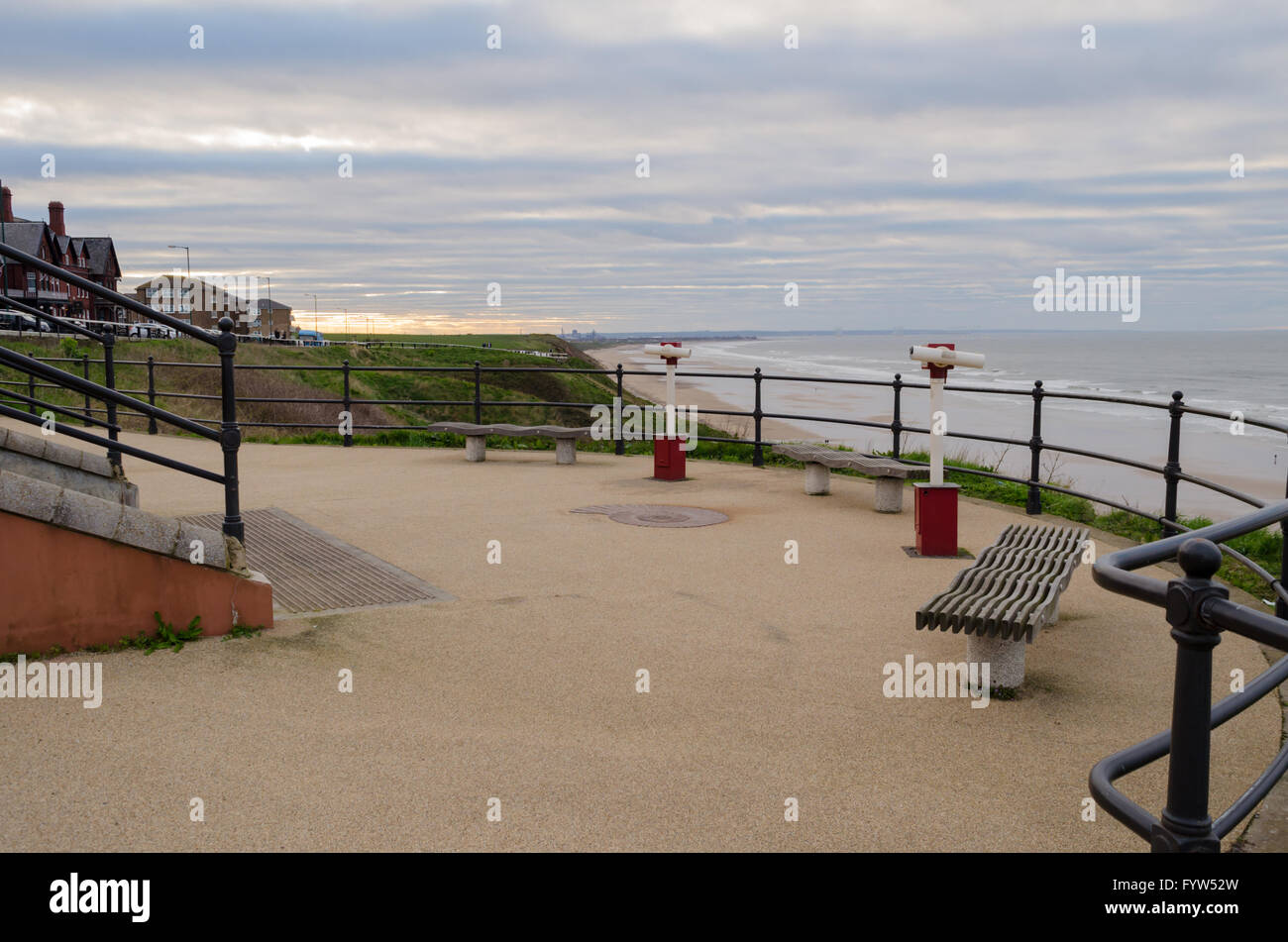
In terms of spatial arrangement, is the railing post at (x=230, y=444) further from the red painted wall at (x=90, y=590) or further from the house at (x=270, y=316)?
the house at (x=270, y=316)

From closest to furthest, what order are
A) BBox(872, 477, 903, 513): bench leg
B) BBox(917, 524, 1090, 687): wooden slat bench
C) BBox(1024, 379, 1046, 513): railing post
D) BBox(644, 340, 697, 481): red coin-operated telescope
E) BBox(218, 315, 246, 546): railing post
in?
1. BBox(917, 524, 1090, 687): wooden slat bench
2. BBox(218, 315, 246, 546): railing post
3. BBox(1024, 379, 1046, 513): railing post
4. BBox(872, 477, 903, 513): bench leg
5. BBox(644, 340, 697, 481): red coin-operated telescope

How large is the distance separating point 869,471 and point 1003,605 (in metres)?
4.84

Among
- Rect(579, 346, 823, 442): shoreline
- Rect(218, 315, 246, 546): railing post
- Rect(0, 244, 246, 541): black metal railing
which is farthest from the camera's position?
Rect(579, 346, 823, 442): shoreline

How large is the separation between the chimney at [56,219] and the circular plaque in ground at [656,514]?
8489 centimetres

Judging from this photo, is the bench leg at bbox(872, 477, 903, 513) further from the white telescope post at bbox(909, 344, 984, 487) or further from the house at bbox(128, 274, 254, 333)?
the house at bbox(128, 274, 254, 333)

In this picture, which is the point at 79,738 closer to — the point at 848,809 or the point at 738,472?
the point at 848,809

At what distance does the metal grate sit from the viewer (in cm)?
643

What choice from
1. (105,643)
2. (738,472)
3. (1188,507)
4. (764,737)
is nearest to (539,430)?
(738,472)

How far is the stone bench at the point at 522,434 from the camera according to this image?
1298cm

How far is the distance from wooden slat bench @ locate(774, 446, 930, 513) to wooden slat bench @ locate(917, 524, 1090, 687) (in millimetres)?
3560

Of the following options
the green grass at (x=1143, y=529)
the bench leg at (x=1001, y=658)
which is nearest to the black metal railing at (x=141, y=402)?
the bench leg at (x=1001, y=658)

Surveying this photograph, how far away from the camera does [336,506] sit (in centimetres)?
973

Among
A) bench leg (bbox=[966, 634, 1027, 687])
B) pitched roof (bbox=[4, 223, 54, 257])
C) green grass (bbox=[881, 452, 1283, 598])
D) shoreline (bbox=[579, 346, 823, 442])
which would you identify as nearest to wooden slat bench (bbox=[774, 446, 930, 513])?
green grass (bbox=[881, 452, 1283, 598])
